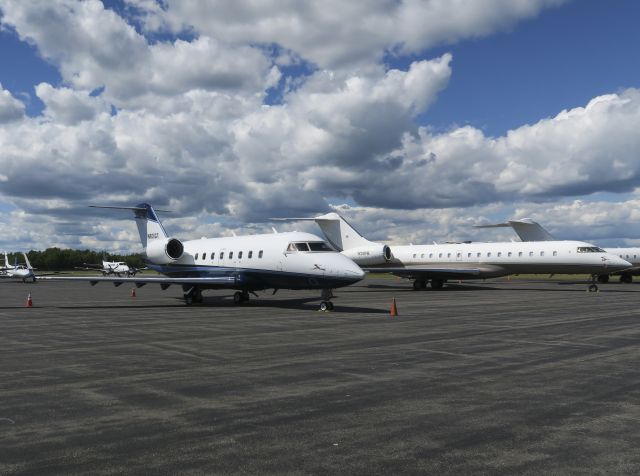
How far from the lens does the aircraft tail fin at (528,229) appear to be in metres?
55.5

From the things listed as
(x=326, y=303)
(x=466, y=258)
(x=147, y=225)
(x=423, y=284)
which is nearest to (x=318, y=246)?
(x=326, y=303)

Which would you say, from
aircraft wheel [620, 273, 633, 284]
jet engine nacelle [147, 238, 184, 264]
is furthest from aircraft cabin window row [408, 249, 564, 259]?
jet engine nacelle [147, 238, 184, 264]

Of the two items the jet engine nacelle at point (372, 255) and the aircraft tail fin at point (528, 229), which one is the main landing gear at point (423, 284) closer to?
the jet engine nacelle at point (372, 255)

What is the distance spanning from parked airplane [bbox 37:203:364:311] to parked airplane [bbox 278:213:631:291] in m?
17.1

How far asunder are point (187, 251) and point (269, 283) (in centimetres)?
642

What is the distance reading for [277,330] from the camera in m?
14.5

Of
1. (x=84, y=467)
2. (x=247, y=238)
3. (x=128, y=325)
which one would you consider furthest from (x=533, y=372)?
(x=247, y=238)

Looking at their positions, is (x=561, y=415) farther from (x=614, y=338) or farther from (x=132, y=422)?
(x=614, y=338)

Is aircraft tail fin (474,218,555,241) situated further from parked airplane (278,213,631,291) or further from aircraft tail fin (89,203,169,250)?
aircraft tail fin (89,203,169,250)

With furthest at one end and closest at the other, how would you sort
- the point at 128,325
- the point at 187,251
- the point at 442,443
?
1. the point at 187,251
2. the point at 128,325
3. the point at 442,443

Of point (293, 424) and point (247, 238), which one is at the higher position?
point (247, 238)

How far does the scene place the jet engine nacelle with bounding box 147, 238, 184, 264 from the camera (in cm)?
2606

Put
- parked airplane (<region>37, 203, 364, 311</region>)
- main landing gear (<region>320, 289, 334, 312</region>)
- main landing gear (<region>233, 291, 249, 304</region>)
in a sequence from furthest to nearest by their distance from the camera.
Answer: main landing gear (<region>233, 291, 249, 304</region>) < main landing gear (<region>320, 289, 334, 312</region>) < parked airplane (<region>37, 203, 364, 311</region>)

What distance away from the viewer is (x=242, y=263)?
2311 cm
